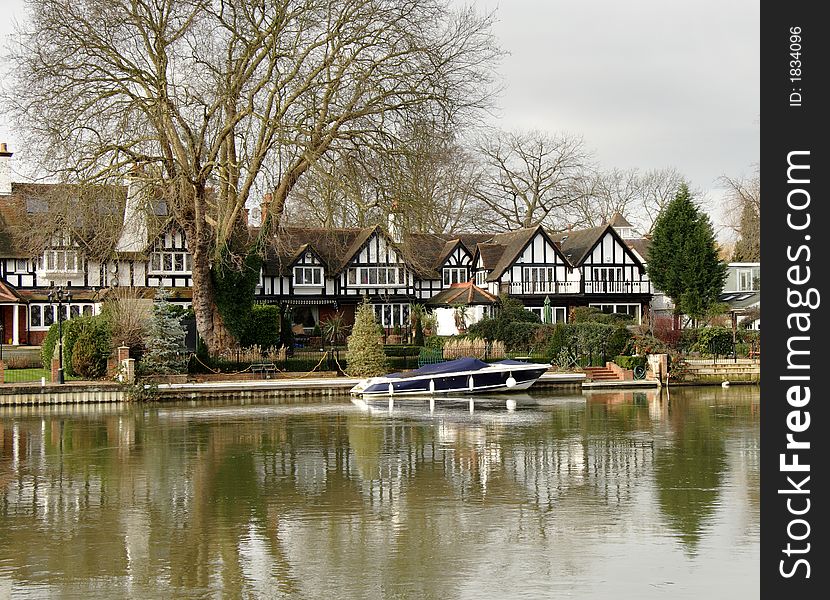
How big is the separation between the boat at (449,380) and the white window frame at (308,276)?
19.5 m

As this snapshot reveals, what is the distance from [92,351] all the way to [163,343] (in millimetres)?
2352

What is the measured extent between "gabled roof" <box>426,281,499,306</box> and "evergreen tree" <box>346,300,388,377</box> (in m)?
13.9

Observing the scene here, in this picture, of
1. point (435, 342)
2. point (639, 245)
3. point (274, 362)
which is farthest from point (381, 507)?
point (639, 245)

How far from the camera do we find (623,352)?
1535 inches

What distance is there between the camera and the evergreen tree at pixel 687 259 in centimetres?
4841

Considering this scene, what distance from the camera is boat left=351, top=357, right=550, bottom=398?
32.2 m

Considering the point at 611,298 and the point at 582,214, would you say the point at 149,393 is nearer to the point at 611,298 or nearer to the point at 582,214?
the point at 611,298

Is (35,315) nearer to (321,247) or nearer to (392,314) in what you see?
(321,247)

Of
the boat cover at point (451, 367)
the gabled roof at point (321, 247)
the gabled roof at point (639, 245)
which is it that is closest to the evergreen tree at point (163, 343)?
the boat cover at point (451, 367)

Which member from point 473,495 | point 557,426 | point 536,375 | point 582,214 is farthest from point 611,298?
point 473,495

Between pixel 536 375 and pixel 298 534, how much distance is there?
20558 millimetres

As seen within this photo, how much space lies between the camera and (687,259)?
4831 centimetres

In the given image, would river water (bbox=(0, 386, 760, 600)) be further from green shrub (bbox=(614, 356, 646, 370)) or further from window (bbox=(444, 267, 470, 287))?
window (bbox=(444, 267, 470, 287))
